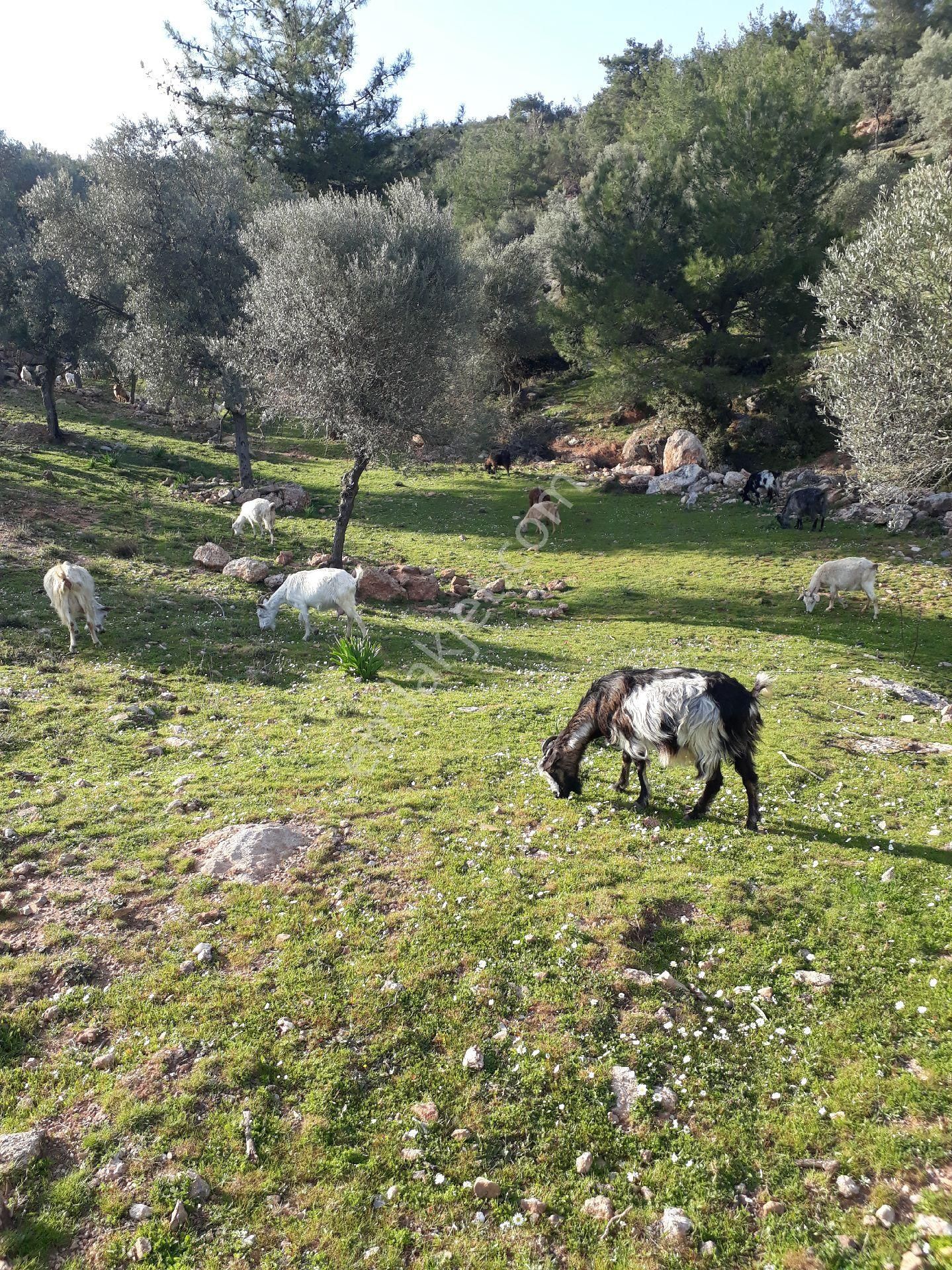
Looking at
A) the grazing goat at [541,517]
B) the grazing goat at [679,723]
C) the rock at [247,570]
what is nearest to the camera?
the grazing goat at [679,723]

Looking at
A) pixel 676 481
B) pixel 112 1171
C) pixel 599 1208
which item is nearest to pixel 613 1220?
pixel 599 1208

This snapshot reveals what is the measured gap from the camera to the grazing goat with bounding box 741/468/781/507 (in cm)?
3167

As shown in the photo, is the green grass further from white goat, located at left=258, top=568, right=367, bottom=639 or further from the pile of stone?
the pile of stone

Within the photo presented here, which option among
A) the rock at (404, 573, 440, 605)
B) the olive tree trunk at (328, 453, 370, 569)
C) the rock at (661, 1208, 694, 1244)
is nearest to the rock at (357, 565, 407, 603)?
the rock at (404, 573, 440, 605)

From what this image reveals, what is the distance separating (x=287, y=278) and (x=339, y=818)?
59.5 ft

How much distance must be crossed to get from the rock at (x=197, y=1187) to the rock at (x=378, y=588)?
16.8 metres

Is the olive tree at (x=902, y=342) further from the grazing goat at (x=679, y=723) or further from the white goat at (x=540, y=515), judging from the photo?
the white goat at (x=540, y=515)

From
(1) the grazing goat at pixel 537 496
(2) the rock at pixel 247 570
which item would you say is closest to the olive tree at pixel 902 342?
(1) the grazing goat at pixel 537 496

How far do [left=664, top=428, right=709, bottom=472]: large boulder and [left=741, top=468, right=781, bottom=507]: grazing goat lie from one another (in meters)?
4.21

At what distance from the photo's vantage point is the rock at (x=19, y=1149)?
4977 millimetres

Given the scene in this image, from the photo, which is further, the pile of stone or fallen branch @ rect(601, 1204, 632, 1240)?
the pile of stone

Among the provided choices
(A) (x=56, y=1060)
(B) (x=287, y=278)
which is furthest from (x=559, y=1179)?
(B) (x=287, y=278)

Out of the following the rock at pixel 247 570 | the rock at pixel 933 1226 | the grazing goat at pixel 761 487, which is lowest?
the rock at pixel 933 1226

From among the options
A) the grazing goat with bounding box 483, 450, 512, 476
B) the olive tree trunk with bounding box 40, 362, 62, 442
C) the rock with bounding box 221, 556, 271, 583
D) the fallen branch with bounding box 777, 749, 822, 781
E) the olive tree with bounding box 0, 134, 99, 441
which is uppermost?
the olive tree with bounding box 0, 134, 99, 441
